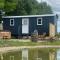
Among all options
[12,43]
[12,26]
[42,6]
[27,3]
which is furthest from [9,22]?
[42,6]

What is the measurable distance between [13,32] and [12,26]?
2.60 feet

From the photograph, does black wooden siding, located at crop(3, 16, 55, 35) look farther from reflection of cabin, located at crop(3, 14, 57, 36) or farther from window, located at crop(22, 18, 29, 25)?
window, located at crop(22, 18, 29, 25)

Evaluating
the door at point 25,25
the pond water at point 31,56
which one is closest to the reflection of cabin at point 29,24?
the door at point 25,25

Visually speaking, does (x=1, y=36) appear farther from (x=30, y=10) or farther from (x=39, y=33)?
(x=30, y=10)

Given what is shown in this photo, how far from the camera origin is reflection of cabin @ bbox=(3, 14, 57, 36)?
38.8 m

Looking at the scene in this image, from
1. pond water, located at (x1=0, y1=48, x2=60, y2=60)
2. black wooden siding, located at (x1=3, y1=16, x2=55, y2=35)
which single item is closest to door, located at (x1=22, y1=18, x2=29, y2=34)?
black wooden siding, located at (x1=3, y1=16, x2=55, y2=35)

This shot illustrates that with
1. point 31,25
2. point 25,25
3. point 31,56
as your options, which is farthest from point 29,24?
point 31,56

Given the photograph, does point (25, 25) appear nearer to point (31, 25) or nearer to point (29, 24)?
point (29, 24)

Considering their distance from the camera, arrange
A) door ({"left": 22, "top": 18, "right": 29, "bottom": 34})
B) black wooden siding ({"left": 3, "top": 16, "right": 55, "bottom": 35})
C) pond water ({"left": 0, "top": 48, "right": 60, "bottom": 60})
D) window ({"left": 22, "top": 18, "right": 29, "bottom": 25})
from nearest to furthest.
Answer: pond water ({"left": 0, "top": 48, "right": 60, "bottom": 60}) < black wooden siding ({"left": 3, "top": 16, "right": 55, "bottom": 35}) < door ({"left": 22, "top": 18, "right": 29, "bottom": 34}) < window ({"left": 22, "top": 18, "right": 29, "bottom": 25})

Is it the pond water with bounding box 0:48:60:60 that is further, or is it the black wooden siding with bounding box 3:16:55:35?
the black wooden siding with bounding box 3:16:55:35

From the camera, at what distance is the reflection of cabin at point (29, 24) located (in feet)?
127

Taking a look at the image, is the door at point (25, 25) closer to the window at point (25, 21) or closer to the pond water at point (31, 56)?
the window at point (25, 21)

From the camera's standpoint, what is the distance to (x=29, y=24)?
39375 mm

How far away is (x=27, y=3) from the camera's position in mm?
56156
